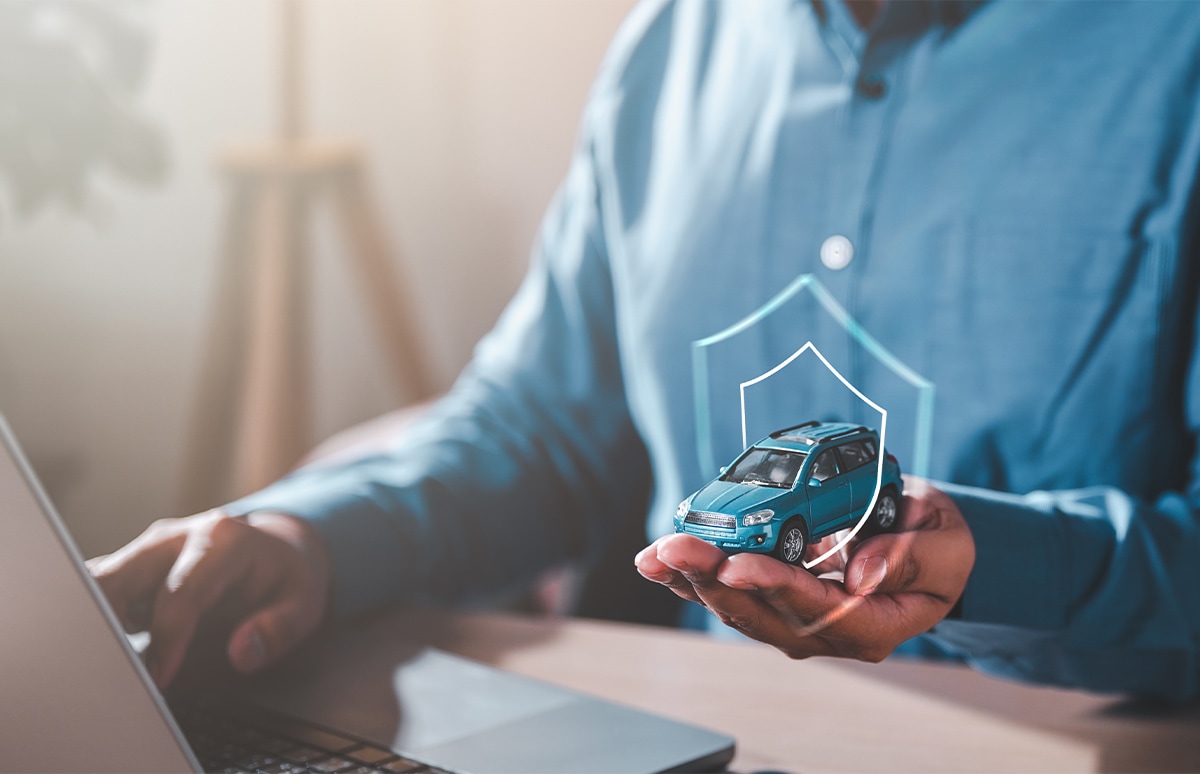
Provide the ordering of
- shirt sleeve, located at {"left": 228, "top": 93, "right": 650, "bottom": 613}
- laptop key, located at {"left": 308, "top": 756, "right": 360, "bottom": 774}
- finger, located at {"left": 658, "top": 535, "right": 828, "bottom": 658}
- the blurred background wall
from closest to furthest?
finger, located at {"left": 658, "top": 535, "right": 828, "bottom": 658} → laptop key, located at {"left": 308, "top": 756, "right": 360, "bottom": 774} → shirt sleeve, located at {"left": 228, "top": 93, "right": 650, "bottom": 613} → the blurred background wall

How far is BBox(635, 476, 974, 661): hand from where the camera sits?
25 cm

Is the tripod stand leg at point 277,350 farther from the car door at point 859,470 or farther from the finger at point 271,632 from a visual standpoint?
the car door at point 859,470

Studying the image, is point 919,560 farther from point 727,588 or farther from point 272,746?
point 272,746

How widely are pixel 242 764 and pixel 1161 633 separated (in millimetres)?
349

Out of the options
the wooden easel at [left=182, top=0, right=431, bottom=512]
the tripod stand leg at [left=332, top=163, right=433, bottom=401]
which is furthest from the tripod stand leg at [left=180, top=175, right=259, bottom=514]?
the tripod stand leg at [left=332, top=163, right=433, bottom=401]

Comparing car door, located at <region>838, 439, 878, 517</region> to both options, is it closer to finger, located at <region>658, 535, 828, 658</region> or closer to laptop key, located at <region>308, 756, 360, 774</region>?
finger, located at <region>658, 535, 828, 658</region>

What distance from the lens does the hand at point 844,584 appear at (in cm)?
25

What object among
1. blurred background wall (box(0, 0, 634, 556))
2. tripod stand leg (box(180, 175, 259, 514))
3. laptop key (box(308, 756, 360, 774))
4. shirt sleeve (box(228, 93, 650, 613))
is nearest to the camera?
laptop key (box(308, 756, 360, 774))

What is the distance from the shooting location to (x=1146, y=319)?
430mm

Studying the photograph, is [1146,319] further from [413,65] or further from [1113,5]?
[413,65]

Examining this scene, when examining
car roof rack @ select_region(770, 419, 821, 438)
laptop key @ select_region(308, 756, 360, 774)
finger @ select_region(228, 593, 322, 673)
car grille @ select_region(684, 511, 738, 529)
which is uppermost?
car roof rack @ select_region(770, 419, 821, 438)

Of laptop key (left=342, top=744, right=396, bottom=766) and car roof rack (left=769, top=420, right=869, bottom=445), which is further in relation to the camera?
laptop key (left=342, top=744, right=396, bottom=766)

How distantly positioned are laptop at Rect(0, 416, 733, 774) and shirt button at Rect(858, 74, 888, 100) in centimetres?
25

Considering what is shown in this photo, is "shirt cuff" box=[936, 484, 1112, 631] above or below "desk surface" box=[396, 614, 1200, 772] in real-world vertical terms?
above
